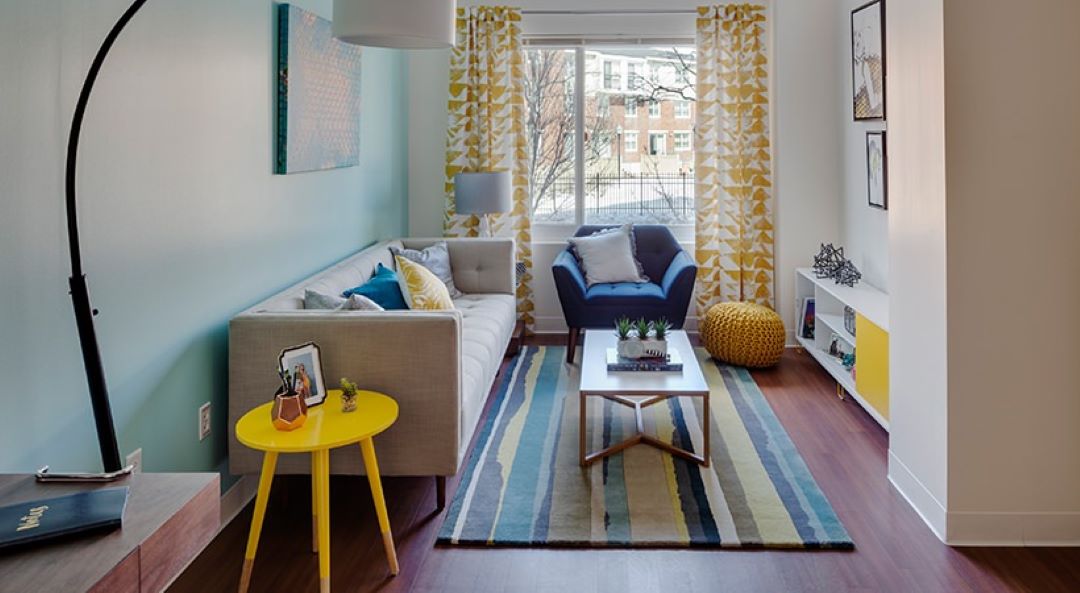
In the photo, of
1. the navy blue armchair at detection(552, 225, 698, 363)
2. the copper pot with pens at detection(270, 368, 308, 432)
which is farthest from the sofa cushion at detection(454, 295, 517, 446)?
the copper pot with pens at detection(270, 368, 308, 432)

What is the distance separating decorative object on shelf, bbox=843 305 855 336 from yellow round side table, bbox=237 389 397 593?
9.64ft

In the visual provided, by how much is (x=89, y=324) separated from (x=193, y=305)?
1026mm

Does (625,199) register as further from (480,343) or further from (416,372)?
(416,372)

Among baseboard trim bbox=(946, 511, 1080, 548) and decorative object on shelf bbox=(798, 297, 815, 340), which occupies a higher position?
decorative object on shelf bbox=(798, 297, 815, 340)

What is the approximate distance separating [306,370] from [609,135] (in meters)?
4.21

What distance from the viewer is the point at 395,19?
3.15m

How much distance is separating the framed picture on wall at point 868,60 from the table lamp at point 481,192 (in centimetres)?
232

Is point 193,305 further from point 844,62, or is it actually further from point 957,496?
point 844,62

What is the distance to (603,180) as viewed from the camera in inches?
264

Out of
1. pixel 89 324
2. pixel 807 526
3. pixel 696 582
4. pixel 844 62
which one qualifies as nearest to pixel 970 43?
pixel 807 526

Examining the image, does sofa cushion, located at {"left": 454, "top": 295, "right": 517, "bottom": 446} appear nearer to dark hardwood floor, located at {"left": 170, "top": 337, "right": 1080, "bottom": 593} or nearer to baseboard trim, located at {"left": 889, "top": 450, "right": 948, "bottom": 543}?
dark hardwood floor, located at {"left": 170, "top": 337, "right": 1080, "bottom": 593}

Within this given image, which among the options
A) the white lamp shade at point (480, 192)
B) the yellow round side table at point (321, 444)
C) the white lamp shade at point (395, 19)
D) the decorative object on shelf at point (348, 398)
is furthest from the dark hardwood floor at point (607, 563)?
the white lamp shade at point (480, 192)

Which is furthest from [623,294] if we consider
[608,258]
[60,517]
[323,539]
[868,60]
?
[60,517]

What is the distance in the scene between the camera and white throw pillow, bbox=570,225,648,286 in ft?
19.5
